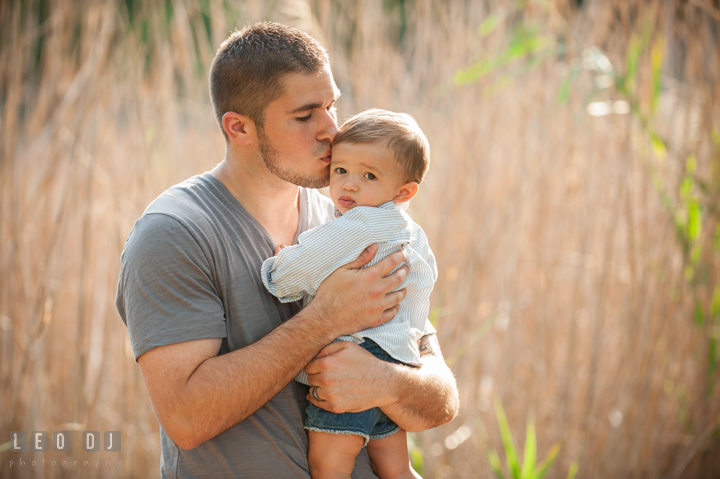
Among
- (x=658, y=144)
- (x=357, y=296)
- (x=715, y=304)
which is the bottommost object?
(x=715, y=304)

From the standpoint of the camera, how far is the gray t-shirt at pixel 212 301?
1165mm

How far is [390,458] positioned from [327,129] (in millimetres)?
893

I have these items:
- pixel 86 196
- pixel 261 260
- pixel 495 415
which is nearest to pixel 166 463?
pixel 261 260

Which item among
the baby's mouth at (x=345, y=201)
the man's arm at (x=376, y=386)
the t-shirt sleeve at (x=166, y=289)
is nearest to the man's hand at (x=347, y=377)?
the man's arm at (x=376, y=386)

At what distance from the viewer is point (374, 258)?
138cm

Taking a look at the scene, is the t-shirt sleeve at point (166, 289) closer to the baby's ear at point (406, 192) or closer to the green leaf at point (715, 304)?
the baby's ear at point (406, 192)

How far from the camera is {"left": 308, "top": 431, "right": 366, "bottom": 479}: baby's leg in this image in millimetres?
1281

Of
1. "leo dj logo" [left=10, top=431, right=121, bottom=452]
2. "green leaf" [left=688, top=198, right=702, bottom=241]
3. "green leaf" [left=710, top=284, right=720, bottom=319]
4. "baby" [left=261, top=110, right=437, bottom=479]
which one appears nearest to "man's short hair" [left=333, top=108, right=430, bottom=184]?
"baby" [left=261, top=110, right=437, bottom=479]

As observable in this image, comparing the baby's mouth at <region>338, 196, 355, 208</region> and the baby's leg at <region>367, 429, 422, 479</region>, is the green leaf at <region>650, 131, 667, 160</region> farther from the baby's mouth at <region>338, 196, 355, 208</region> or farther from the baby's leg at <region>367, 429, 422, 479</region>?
the baby's leg at <region>367, 429, 422, 479</region>

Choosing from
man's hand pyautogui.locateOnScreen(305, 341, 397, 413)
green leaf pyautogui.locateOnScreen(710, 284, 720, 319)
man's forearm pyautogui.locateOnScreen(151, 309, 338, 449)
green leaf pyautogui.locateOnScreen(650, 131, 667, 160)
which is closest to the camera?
man's forearm pyautogui.locateOnScreen(151, 309, 338, 449)

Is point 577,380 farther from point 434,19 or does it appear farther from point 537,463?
point 434,19

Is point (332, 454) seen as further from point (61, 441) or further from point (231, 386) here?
point (61, 441)

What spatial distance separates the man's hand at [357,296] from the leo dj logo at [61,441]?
5.47 ft

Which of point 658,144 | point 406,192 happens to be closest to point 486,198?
point 658,144
